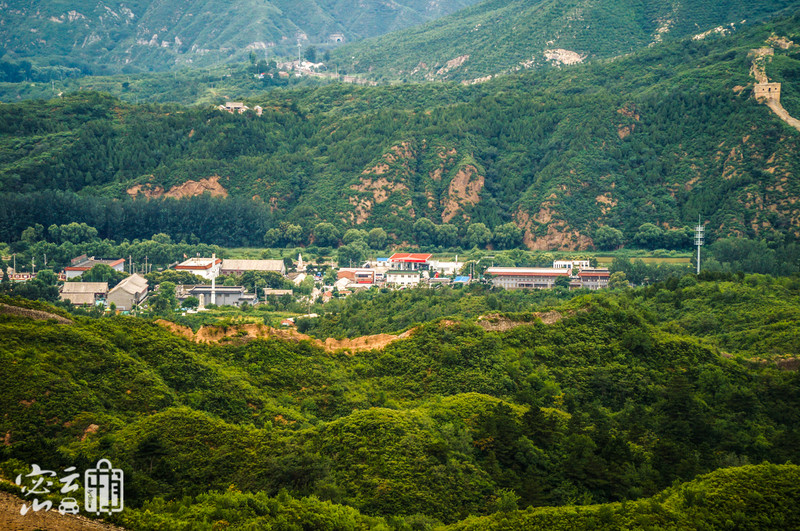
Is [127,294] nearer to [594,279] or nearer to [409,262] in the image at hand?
[409,262]

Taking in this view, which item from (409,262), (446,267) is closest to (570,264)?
(446,267)

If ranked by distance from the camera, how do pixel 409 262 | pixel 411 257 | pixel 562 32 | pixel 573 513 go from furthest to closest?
1. pixel 562 32
2. pixel 411 257
3. pixel 409 262
4. pixel 573 513

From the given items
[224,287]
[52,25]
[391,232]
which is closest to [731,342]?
[224,287]

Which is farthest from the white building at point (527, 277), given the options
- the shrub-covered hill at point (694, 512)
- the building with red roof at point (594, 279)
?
the shrub-covered hill at point (694, 512)

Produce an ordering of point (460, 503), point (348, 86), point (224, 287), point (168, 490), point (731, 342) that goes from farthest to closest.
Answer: point (348, 86)
point (224, 287)
point (731, 342)
point (460, 503)
point (168, 490)

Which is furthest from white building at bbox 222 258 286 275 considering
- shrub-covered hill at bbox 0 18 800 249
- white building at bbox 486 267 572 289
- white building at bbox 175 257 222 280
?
white building at bbox 486 267 572 289

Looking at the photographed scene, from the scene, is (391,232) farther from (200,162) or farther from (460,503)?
(460,503)
